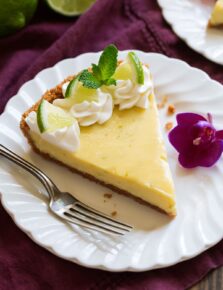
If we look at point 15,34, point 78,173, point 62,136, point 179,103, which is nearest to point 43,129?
point 62,136

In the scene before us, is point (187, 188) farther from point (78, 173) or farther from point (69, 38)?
point (69, 38)

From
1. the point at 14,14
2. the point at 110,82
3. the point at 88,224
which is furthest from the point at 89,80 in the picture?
the point at 14,14

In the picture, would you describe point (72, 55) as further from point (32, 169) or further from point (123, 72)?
point (32, 169)

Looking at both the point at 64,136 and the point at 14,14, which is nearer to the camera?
the point at 64,136

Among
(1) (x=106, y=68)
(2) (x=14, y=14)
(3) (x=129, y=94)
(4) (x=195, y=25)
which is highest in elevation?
(2) (x=14, y=14)

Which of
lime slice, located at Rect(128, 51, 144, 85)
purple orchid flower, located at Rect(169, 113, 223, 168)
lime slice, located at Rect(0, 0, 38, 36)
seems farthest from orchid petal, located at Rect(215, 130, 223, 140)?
lime slice, located at Rect(0, 0, 38, 36)

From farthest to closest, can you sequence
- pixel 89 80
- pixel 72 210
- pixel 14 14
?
pixel 14 14, pixel 89 80, pixel 72 210

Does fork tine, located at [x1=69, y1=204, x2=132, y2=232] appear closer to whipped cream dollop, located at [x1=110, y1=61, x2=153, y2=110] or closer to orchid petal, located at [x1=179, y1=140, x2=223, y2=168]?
orchid petal, located at [x1=179, y1=140, x2=223, y2=168]

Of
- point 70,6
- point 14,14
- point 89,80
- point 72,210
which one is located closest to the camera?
point 72,210
